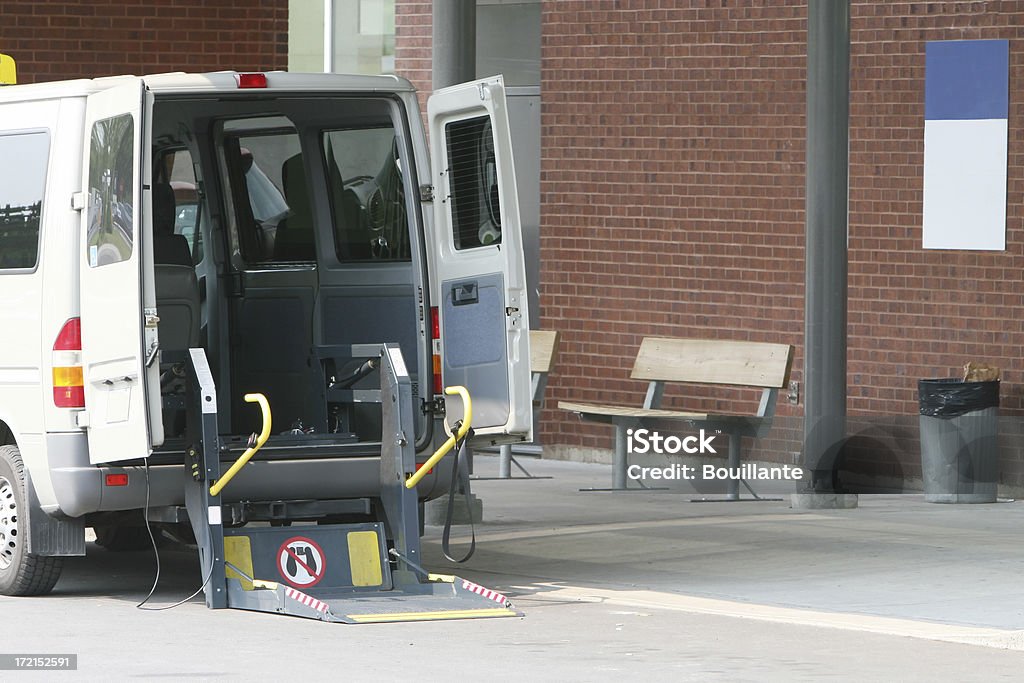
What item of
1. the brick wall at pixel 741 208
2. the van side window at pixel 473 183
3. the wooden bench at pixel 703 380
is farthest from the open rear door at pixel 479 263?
the brick wall at pixel 741 208

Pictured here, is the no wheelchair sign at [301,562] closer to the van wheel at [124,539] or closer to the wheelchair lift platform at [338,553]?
the wheelchair lift platform at [338,553]

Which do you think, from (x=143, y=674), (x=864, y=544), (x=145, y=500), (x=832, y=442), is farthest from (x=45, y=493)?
(x=832, y=442)

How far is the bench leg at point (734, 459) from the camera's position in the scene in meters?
13.6

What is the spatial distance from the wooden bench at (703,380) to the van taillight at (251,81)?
5.12 meters

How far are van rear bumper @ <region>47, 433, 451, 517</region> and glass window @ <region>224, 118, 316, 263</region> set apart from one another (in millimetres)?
1482

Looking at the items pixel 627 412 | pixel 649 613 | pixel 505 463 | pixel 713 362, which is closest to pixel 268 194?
pixel 649 613

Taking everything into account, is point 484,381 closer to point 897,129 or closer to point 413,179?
point 413,179

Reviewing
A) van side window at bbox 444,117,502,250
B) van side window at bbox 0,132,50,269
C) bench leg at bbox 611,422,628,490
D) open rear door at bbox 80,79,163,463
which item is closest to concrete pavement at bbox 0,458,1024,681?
open rear door at bbox 80,79,163,463

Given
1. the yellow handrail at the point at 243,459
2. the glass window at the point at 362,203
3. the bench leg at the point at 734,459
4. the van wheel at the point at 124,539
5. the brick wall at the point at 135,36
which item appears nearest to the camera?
the yellow handrail at the point at 243,459

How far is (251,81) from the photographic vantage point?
9336 millimetres

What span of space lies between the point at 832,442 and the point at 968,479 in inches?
40.1

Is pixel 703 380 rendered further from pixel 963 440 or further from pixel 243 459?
pixel 243 459

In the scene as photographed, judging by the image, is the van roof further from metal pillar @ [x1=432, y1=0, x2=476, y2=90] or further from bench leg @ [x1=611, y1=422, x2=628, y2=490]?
bench leg @ [x1=611, y1=422, x2=628, y2=490]

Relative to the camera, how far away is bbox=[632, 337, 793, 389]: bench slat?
46.1ft
